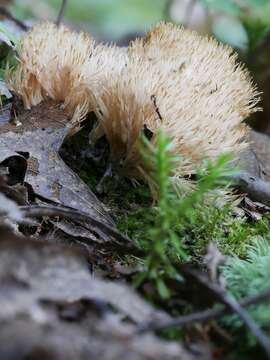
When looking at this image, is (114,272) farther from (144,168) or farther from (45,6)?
(45,6)

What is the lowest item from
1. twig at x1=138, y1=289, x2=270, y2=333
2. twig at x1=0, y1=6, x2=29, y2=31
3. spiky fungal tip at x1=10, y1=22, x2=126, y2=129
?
twig at x1=138, y1=289, x2=270, y2=333

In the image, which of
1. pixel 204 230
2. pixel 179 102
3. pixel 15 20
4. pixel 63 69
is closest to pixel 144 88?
pixel 179 102

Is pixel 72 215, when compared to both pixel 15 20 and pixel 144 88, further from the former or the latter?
pixel 15 20

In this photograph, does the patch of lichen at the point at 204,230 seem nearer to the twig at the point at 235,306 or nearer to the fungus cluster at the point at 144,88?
the fungus cluster at the point at 144,88

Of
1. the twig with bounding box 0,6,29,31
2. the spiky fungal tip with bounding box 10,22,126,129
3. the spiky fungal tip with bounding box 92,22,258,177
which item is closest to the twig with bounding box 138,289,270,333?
the spiky fungal tip with bounding box 92,22,258,177

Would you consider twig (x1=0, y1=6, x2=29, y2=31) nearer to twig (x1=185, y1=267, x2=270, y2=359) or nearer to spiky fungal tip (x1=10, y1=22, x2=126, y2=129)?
spiky fungal tip (x1=10, y1=22, x2=126, y2=129)

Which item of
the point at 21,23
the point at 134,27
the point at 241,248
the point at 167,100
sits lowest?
the point at 241,248

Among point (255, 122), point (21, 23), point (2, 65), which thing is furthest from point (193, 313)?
point (255, 122)
